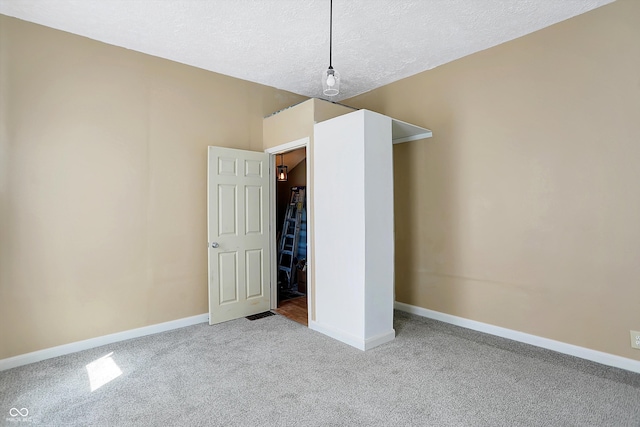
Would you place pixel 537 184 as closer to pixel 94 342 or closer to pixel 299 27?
pixel 299 27

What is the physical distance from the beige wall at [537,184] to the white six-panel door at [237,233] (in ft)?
6.30

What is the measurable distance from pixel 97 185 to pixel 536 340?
14.9 feet

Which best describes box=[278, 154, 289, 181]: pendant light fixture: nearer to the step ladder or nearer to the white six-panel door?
the step ladder

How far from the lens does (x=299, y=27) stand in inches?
A: 118

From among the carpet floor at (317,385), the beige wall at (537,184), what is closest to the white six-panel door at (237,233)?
the carpet floor at (317,385)

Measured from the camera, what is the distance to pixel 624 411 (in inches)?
83.8

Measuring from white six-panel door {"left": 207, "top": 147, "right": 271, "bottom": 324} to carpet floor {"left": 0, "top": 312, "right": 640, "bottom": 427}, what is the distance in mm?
722

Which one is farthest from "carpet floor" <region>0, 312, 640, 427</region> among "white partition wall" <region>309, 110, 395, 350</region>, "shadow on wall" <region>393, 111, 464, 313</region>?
"shadow on wall" <region>393, 111, 464, 313</region>

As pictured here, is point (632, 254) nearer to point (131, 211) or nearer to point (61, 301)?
point (131, 211)

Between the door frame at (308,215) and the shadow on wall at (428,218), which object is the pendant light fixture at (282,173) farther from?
the shadow on wall at (428,218)

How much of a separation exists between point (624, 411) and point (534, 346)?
39.9 inches

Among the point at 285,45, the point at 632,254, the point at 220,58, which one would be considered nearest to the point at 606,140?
the point at 632,254

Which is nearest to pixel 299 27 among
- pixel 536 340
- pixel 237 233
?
pixel 237 233

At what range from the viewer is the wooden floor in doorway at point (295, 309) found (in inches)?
158
